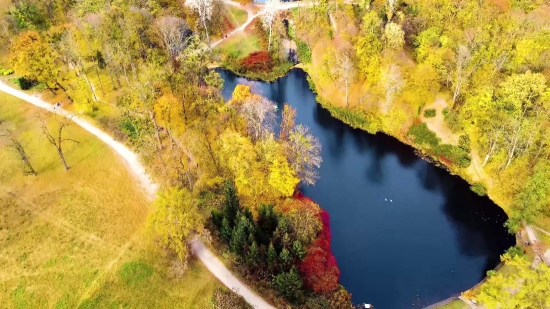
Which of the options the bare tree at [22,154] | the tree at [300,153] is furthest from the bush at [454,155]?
the bare tree at [22,154]

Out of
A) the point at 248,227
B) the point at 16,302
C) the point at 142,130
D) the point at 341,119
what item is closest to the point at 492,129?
the point at 341,119

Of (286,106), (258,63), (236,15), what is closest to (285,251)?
(286,106)

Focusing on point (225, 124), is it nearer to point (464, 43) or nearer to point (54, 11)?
point (464, 43)

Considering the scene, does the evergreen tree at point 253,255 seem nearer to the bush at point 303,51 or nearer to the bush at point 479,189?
the bush at point 479,189

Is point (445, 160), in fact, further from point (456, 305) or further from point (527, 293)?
point (527, 293)

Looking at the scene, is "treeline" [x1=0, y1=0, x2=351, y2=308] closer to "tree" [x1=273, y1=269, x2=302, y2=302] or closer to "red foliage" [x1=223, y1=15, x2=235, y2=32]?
"tree" [x1=273, y1=269, x2=302, y2=302]

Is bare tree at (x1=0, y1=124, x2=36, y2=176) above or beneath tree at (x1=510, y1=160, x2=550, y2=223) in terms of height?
beneath

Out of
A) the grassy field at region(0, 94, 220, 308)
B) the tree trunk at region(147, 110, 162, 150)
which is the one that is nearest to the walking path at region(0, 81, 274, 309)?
the grassy field at region(0, 94, 220, 308)
